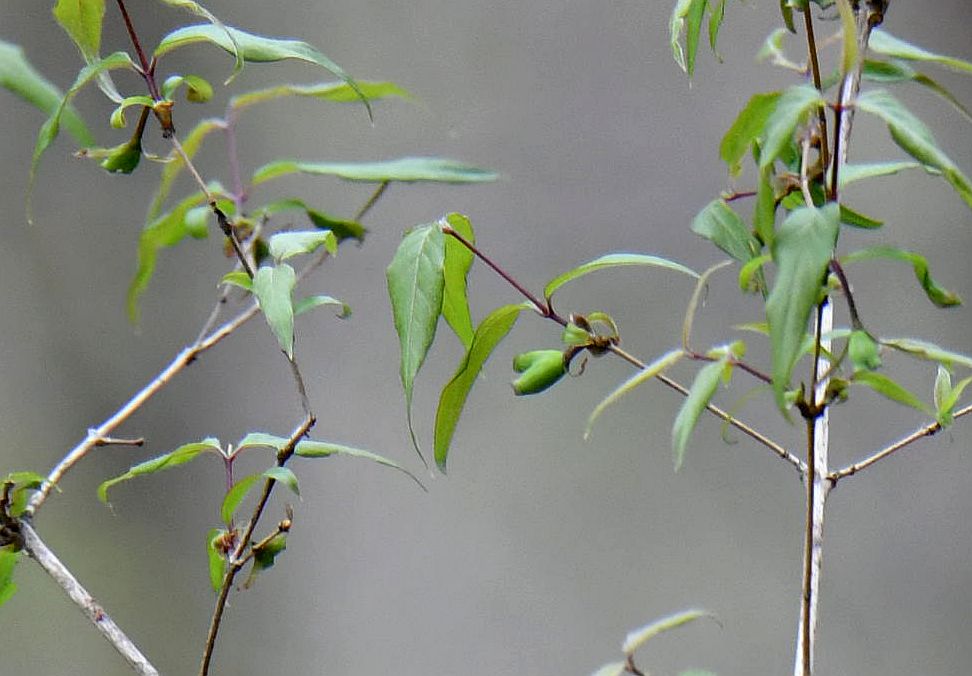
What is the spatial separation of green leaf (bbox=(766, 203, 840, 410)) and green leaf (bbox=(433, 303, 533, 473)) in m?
0.12

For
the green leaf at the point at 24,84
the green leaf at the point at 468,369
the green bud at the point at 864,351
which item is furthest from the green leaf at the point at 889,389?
the green leaf at the point at 24,84

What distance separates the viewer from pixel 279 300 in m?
0.34

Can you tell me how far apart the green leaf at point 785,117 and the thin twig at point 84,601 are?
30 centimetres

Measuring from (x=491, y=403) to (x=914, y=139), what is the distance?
2.70ft

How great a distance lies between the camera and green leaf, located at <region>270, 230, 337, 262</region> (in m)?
0.37

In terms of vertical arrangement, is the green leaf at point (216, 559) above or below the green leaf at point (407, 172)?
below

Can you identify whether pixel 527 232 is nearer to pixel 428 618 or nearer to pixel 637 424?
pixel 637 424

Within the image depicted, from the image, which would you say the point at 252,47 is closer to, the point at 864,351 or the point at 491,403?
the point at 864,351

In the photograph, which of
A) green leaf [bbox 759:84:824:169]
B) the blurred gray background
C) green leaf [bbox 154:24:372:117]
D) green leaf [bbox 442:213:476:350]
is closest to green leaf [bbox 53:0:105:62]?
green leaf [bbox 154:24:372:117]

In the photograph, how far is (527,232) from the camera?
106 centimetres

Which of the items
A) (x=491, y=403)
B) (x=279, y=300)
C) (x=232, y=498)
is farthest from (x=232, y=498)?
(x=491, y=403)

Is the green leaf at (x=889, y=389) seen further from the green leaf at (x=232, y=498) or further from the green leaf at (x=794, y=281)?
the green leaf at (x=232, y=498)

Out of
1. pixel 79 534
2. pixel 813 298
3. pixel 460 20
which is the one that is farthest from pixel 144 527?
pixel 813 298

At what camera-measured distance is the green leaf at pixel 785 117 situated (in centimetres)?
27
